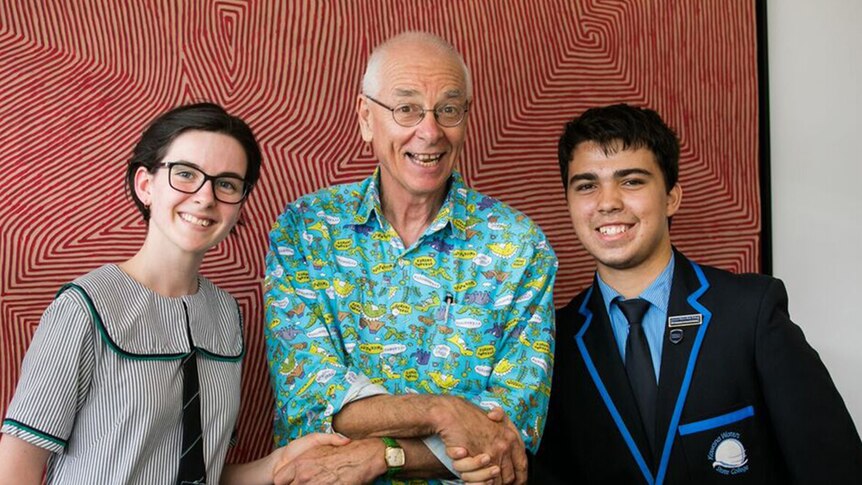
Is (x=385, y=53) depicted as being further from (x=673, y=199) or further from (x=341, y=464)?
(x=341, y=464)

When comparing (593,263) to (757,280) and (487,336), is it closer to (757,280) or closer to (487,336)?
(757,280)

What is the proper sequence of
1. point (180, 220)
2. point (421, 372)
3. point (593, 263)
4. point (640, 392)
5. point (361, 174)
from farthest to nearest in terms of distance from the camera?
point (593, 263), point (361, 174), point (640, 392), point (421, 372), point (180, 220)

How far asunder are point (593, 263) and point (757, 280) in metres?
0.81

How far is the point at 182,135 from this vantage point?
183 centimetres

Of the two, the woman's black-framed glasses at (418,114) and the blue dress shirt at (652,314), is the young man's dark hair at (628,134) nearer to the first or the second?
the blue dress shirt at (652,314)

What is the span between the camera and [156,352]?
5.72 ft

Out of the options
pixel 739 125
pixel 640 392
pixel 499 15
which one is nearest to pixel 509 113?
pixel 499 15

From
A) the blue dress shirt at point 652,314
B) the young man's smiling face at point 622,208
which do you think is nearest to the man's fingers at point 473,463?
the blue dress shirt at point 652,314

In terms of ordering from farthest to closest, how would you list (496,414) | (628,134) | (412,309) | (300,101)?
1. (300,101)
2. (628,134)
3. (412,309)
4. (496,414)

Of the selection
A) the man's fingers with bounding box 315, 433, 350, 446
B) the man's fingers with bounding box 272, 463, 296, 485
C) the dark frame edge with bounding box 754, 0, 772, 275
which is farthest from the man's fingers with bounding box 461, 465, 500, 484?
the dark frame edge with bounding box 754, 0, 772, 275

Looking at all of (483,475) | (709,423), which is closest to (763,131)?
(709,423)

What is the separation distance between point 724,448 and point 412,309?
2.74 ft

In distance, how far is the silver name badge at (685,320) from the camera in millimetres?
2201

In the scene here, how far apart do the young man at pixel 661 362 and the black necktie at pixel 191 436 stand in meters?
0.92
